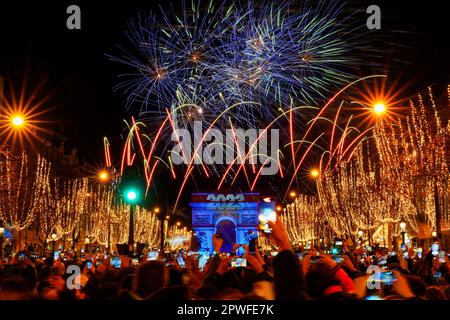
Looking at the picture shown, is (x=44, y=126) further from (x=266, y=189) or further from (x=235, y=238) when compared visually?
(x=235, y=238)

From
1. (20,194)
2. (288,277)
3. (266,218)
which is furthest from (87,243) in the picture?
(288,277)

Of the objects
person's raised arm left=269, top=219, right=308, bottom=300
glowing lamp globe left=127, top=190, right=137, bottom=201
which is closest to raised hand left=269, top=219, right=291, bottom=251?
person's raised arm left=269, top=219, right=308, bottom=300

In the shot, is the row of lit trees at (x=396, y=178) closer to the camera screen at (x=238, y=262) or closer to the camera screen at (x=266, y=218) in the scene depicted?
the camera screen at (x=266, y=218)

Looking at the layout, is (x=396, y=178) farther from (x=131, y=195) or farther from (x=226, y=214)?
(x=226, y=214)

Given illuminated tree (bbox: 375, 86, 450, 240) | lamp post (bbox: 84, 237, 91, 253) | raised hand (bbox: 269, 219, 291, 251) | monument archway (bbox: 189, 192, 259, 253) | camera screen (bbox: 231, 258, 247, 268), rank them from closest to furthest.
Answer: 1. raised hand (bbox: 269, 219, 291, 251)
2. camera screen (bbox: 231, 258, 247, 268)
3. illuminated tree (bbox: 375, 86, 450, 240)
4. lamp post (bbox: 84, 237, 91, 253)
5. monument archway (bbox: 189, 192, 259, 253)

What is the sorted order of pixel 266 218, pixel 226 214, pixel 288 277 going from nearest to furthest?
pixel 288 277
pixel 266 218
pixel 226 214

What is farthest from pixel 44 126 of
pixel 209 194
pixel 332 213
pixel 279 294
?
pixel 209 194

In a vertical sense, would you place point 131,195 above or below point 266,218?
above

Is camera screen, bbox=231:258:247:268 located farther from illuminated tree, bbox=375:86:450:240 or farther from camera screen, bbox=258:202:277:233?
illuminated tree, bbox=375:86:450:240

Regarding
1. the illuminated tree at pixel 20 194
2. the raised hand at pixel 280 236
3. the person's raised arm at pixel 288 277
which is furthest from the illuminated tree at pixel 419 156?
the illuminated tree at pixel 20 194

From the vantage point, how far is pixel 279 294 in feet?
19.8

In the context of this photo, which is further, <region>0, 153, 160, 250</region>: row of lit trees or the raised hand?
<region>0, 153, 160, 250</region>: row of lit trees

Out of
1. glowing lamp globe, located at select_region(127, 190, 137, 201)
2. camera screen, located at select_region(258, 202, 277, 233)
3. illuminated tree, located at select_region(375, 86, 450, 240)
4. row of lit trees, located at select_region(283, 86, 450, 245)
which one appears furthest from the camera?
row of lit trees, located at select_region(283, 86, 450, 245)
